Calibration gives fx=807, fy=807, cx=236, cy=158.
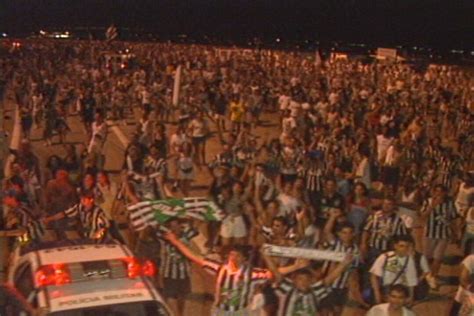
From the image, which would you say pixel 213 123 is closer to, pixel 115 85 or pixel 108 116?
pixel 108 116

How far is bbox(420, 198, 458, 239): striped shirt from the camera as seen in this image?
29.6 feet

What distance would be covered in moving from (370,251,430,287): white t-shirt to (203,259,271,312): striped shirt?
1135mm

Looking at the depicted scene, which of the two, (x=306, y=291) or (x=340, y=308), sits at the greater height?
(x=306, y=291)

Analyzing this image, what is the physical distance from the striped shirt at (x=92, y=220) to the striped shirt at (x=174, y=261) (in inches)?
50.5

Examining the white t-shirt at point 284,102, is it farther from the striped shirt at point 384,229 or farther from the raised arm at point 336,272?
the raised arm at point 336,272

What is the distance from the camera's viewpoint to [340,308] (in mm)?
7297

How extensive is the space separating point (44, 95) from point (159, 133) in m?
8.62

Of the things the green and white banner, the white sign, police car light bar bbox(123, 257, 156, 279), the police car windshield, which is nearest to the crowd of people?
the green and white banner

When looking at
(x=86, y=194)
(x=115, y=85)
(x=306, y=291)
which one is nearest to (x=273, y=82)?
(x=115, y=85)

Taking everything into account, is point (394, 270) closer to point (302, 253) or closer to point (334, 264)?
point (334, 264)

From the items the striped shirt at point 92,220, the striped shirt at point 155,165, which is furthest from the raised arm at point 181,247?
the striped shirt at point 155,165

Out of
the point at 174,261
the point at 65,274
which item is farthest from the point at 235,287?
the point at 65,274

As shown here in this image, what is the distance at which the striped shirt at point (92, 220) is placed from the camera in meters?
8.44

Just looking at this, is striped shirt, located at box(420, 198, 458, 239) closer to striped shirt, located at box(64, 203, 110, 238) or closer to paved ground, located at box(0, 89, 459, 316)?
paved ground, located at box(0, 89, 459, 316)
